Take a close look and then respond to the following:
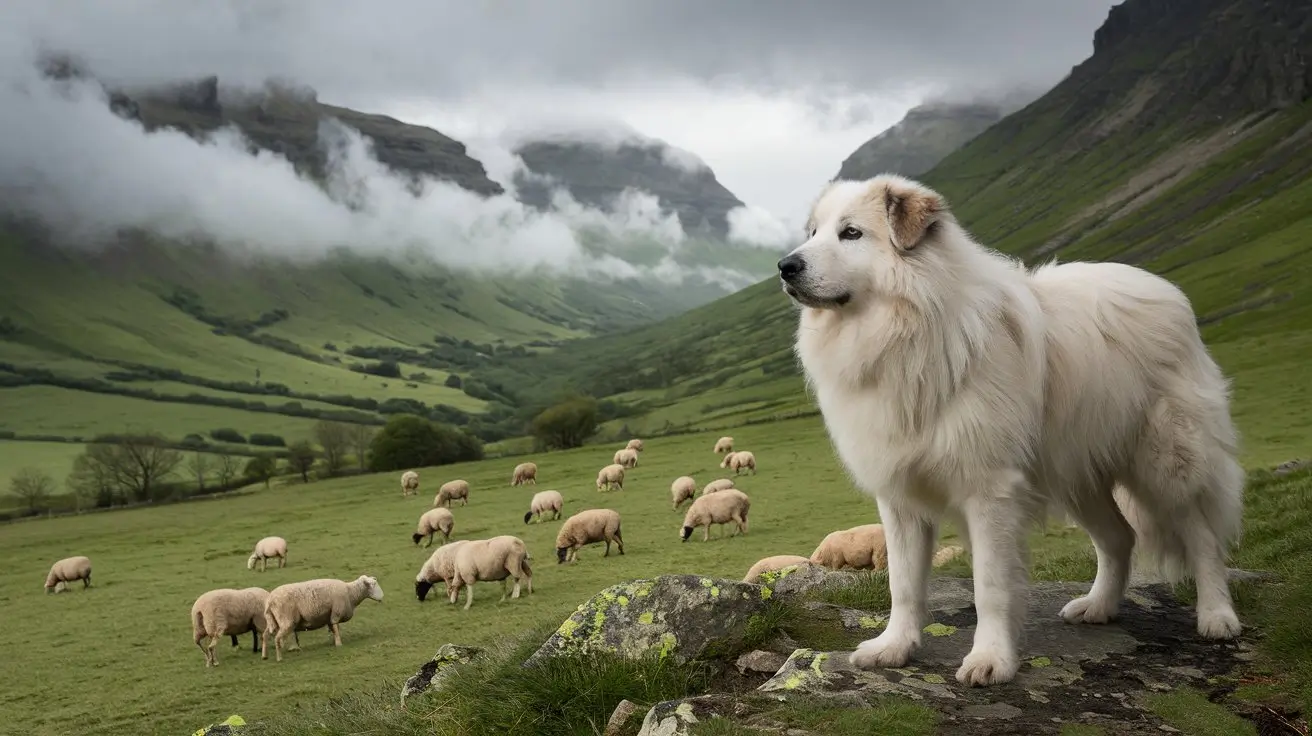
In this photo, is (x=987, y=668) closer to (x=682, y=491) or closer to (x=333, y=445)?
(x=682, y=491)

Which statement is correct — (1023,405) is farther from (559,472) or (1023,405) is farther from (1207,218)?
(1207,218)

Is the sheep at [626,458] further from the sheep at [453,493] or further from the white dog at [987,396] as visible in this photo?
the white dog at [987,396]

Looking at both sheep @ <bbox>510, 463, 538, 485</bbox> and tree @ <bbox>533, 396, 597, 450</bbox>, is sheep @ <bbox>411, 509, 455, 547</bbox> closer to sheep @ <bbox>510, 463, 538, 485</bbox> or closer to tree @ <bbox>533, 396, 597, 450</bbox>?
sheep @ <bbox>510, 463, 538, 485</bbox>

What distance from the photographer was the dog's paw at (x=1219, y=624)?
267 inches

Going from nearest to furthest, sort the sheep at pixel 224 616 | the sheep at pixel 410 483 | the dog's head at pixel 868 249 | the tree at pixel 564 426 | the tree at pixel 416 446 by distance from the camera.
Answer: the dog's head at pixel 868 249, the sheep at pixel 224 616, the sheep at pixel 410 483, the tree at pixel 416 446, the tree at pixel 564 426

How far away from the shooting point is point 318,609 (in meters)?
24.2

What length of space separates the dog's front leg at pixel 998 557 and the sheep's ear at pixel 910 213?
5.65ft

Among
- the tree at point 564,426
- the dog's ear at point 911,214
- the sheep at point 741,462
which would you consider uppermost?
the dog's ear at point 911,214

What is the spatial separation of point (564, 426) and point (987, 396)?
90969 millimetres

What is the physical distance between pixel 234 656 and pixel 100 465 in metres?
79.4

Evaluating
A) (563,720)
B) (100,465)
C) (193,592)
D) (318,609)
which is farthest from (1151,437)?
(100,465)

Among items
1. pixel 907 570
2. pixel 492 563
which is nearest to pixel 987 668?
pixel 907 570

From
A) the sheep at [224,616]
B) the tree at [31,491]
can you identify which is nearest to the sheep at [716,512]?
the sheep at [224,616]

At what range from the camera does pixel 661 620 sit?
689 cm
